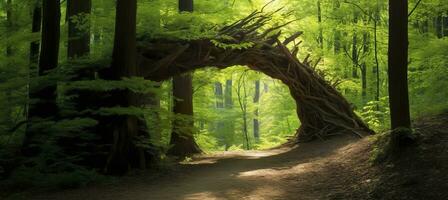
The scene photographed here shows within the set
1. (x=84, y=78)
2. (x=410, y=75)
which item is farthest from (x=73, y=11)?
(x=410, y=75)

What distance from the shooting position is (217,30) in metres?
12.5

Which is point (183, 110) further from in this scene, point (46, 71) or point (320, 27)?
point (320, 27)

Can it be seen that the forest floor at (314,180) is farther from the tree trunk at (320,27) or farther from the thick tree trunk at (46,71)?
the tree trunk at (320,27)

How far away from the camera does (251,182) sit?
27.4ft

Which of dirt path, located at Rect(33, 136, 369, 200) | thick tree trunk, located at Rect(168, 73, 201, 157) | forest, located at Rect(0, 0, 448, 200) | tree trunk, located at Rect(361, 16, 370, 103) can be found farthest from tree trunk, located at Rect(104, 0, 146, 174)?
tree trunk, located at Rect(361, 16, 370, 103)

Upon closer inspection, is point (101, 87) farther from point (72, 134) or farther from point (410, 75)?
point (410, 75)

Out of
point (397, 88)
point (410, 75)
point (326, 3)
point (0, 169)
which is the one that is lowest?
point (0, 169)

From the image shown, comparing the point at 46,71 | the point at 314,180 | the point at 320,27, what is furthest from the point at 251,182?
the point at 320,27

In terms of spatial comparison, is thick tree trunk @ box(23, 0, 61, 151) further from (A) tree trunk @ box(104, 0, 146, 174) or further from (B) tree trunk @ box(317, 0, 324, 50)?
(B) tree trunk @ box(317, 0, 324, 50)

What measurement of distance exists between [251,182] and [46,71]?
17.9ft

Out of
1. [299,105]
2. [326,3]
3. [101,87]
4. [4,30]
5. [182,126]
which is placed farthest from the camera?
[326,3]

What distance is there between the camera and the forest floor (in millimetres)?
6340

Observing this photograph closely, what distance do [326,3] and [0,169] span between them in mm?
18061

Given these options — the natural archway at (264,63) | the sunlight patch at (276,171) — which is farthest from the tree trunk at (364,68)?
the sunlight patch at (276,171)
